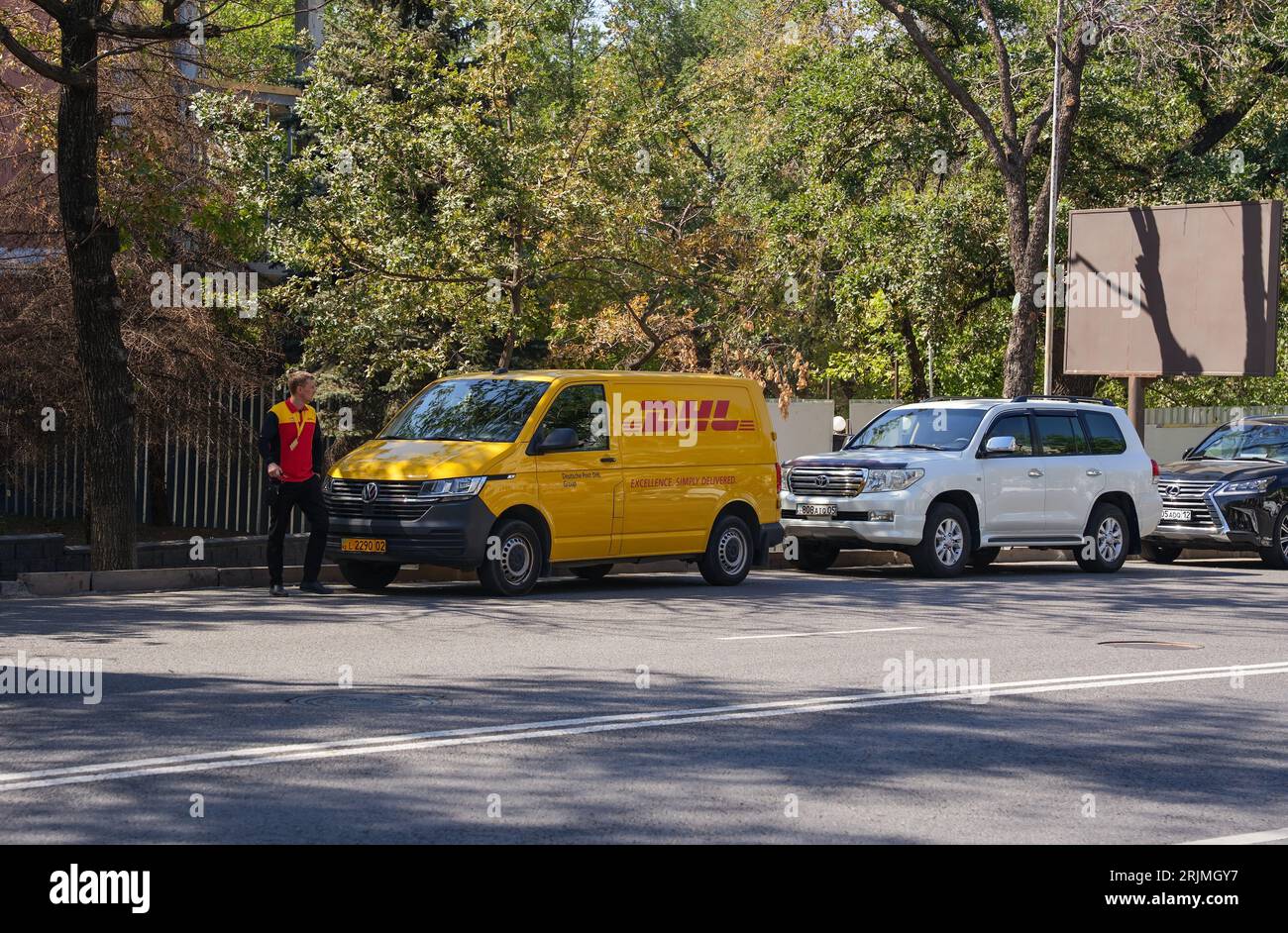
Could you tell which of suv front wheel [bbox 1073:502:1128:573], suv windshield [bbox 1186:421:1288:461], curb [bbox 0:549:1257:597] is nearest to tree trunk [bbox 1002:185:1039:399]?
suv windshield [bbox 1186:421:1288:461]

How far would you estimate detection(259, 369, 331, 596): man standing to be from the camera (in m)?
15.5

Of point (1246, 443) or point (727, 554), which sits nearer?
point (727, 554)

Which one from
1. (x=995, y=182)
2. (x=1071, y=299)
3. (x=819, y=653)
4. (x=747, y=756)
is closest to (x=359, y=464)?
(x=819, y=653)

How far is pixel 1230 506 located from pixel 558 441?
428 inches

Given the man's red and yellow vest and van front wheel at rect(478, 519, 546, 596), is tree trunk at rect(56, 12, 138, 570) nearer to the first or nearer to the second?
the man's red and yellow vest

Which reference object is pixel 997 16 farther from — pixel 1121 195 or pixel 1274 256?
pixel 1274 256

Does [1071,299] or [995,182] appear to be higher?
[995,182]

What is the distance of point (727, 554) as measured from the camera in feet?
57.6

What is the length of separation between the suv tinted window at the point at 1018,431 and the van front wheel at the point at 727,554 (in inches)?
145

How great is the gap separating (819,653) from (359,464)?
5860 mm

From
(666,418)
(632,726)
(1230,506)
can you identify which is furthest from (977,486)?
(632,726)

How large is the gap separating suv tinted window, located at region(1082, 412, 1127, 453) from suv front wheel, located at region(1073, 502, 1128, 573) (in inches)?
27.5

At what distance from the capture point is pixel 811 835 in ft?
20.8

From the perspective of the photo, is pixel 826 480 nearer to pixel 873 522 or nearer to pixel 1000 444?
pixel 873 522
